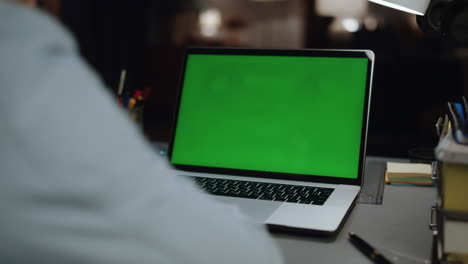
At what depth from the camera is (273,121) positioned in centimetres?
105

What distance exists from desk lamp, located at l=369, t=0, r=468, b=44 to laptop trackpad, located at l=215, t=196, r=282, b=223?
0.39 m

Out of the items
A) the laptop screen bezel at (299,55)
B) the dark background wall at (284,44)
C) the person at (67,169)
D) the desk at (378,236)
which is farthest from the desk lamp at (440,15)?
the dark background wall at (284,44)

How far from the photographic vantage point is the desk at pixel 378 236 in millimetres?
Answer: 635

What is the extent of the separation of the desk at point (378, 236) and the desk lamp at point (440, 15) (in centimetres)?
30

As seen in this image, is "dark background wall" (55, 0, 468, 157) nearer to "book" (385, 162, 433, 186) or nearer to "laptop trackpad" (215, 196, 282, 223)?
"book" (385, 162, 433, 186)

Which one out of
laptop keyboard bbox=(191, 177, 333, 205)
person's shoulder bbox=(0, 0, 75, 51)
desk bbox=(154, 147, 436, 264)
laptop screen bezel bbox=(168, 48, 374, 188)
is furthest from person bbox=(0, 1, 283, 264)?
laptop screen bezel bbox=(168, 48, 374, 188)

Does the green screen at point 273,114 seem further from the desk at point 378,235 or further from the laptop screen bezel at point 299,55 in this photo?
the desk at point 378,235

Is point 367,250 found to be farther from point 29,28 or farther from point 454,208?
point 29,28

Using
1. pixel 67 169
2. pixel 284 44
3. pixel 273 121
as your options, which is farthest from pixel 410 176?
pixel 284 44

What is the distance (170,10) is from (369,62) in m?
4.75

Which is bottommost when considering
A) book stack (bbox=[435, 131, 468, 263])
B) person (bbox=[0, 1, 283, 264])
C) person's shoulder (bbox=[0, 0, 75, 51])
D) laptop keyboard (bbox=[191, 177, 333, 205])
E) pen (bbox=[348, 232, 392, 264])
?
laptop keyboard (bbox=[191, 177, 333, 205])

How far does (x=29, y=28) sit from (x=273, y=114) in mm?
734

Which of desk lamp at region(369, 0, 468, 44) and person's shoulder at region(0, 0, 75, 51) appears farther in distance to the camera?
desk lamp at region(369, 0, 468, 44)

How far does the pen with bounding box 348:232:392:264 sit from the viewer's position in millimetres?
602
